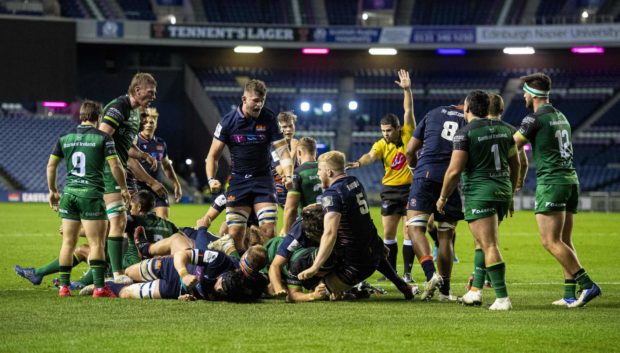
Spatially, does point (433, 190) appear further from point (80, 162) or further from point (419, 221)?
point (80, 162)

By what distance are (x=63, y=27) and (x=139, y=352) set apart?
1542 inches

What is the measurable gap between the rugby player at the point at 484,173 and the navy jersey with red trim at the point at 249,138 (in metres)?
2.93

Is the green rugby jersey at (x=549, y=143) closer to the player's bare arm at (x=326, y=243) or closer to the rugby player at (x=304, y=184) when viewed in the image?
the player's bare arm at (x=326, y=243)

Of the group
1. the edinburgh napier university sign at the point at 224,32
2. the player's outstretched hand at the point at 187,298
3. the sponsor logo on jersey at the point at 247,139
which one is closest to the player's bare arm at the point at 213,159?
the sponsor logo on jersey at the point at 247,139

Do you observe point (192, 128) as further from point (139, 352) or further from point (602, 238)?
point (139, 352)

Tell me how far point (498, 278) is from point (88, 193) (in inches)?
172

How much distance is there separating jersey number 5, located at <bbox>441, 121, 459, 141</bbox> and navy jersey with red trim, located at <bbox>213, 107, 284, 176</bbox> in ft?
7.03

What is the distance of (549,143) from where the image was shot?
9.28 m

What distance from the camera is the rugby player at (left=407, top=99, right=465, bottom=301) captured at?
10.1 metres

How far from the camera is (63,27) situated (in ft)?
141

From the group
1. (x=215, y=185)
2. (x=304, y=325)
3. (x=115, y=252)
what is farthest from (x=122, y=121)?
(x=304, y=325)

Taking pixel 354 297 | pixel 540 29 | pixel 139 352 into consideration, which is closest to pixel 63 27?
pixel 540 29

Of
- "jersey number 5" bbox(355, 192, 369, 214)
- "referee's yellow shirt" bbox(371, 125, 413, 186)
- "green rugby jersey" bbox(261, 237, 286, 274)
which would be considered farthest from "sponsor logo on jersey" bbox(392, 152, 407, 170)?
"jersey number 5" bbox(355, 192, 369, 214)

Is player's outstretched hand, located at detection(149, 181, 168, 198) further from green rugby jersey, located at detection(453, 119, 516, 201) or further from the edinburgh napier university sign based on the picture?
the edinburgh napier university sign
